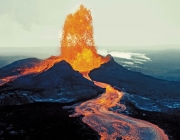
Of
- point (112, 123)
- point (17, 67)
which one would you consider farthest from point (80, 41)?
point (112, 123)

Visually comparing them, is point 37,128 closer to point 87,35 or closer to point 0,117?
point 0,117

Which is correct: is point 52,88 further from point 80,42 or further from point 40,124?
point 80,42

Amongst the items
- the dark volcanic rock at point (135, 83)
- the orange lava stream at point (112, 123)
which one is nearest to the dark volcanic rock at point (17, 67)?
the dark volcanic rock at point (135, 83)

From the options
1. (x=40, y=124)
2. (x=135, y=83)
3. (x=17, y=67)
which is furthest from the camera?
(x=17, y=67)

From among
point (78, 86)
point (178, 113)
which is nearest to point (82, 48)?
point (78, 86)

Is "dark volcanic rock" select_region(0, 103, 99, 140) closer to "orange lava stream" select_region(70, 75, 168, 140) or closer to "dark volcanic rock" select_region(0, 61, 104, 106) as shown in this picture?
"orange lava stream" select_region(70, 75, 168, 140)

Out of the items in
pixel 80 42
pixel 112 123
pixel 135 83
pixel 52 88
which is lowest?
pixel 112 123
